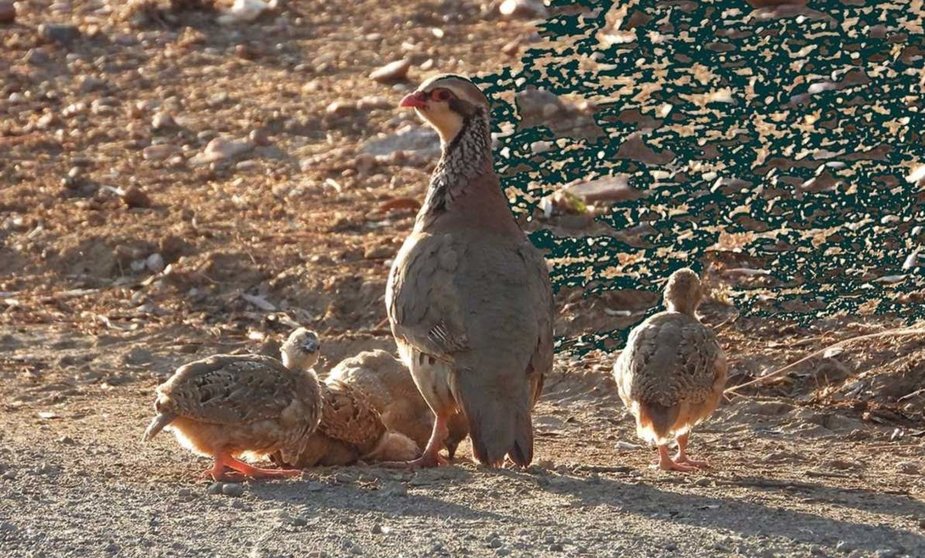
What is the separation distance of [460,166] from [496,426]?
1911mm

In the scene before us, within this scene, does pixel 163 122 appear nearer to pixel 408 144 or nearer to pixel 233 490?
pixel 408 144

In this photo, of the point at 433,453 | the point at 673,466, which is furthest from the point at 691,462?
the point at 433,453

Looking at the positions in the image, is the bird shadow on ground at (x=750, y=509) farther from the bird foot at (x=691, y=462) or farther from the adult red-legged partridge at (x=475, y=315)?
the bird foot at (x=691, y=462)

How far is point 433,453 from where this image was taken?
8445 mm

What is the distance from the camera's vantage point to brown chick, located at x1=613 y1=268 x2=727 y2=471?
8055mm

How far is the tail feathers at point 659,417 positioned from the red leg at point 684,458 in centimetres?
30

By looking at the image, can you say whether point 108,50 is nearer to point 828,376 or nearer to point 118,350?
point 118,350

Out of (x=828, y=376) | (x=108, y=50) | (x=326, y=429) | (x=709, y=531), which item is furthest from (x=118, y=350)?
(x=108, y=50)

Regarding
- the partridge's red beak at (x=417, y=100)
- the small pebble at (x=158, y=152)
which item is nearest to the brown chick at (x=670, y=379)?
the partridge's red beak at (x=417, y=100)

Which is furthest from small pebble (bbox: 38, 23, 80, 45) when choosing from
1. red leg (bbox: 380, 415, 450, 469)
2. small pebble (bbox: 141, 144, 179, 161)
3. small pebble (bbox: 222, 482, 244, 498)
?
small pebble (bbox: 222, 482, 244, 498)

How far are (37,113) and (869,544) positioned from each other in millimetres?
11528

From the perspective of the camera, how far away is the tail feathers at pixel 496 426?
784 cm

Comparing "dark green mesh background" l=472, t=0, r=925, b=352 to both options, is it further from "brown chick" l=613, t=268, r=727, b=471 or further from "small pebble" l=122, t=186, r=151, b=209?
"small pebble" l=122, t=186, r=151, b=209

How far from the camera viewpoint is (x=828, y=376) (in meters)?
9.91
